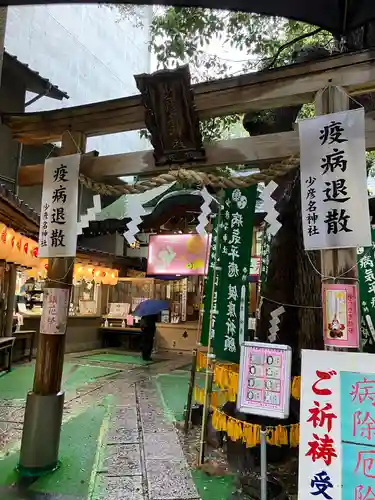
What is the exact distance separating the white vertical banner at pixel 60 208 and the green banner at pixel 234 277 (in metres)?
2.04

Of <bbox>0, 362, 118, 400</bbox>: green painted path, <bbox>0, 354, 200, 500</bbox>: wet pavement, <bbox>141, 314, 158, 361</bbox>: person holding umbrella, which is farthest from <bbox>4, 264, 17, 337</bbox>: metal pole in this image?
<bbox>141, 314, 158, 361</bbox>: person holding umbrella

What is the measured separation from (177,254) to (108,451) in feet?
19.3

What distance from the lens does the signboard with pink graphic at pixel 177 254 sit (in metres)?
10.5

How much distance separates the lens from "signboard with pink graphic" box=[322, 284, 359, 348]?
336cm

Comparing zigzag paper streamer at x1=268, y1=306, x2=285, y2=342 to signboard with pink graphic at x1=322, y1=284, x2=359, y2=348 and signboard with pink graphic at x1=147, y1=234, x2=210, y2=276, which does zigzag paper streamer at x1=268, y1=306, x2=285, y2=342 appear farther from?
signboard with pink graphic at x1=147, y1=234, x2=210, y2=276

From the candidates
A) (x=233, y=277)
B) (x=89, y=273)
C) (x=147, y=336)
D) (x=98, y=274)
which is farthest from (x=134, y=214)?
(x=98, y=274)

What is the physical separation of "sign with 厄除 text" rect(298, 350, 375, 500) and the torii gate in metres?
0.87

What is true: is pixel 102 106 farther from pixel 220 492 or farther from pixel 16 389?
pixel 16 389

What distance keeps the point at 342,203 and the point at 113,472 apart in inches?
165

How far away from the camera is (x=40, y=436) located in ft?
16.3

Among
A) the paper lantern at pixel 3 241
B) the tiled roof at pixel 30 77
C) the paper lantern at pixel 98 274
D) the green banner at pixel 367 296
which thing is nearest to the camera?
the green banner at pixel 367 296

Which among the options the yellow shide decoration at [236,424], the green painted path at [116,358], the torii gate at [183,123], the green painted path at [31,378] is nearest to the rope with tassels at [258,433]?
the yellow shide decoration at [236,424]

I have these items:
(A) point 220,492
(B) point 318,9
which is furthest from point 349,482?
(B) point 318,9

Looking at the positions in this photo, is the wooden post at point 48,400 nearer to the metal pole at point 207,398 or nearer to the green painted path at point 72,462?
the green painted path at point 72,462
